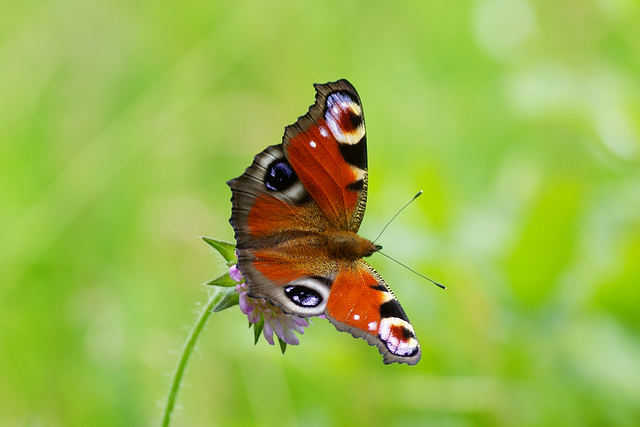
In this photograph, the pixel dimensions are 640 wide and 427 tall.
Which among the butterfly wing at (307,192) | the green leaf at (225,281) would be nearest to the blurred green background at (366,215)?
the butterfly wing at (307,192)

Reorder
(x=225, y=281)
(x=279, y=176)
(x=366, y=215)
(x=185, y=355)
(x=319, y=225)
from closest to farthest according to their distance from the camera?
(x=185, y=355)
(x=225, y=281)
(x=279, y=176)
(x=319, y=225)
(x=366, y=215)

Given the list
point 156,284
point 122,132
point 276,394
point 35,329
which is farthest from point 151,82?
point 276,394

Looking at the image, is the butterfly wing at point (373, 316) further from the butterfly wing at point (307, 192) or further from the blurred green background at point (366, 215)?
the blurred green background at point (366, 215)

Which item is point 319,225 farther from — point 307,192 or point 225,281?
point 225,281

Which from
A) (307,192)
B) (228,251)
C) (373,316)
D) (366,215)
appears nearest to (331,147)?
(307,192)

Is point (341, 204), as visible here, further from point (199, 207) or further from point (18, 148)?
point (18, 148)

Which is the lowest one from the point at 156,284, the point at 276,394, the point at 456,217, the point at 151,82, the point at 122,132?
the point at 276,394
